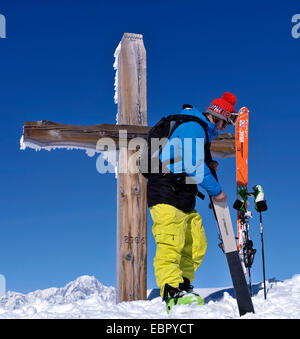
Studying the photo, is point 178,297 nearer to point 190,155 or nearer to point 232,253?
point 232,253

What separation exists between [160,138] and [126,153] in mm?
1208

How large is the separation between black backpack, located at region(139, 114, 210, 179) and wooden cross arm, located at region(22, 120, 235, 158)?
1.13 m

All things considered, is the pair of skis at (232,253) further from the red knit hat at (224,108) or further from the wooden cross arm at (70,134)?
the wooden cross arm at (70,134)

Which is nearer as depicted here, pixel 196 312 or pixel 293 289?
pixel 196 312

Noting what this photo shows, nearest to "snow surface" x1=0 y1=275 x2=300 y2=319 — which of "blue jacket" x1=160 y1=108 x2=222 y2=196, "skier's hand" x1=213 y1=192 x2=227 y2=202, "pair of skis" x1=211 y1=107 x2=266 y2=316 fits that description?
"pair of skis" x1=211 y1=107 x2=266 y2=316

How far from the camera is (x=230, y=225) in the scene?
4.00 m

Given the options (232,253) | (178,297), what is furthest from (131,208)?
(178,297)

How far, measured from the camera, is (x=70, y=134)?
5160 mm

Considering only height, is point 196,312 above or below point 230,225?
below

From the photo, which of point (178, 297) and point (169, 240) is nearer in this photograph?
point (178, 297)

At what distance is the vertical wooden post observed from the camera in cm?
505
